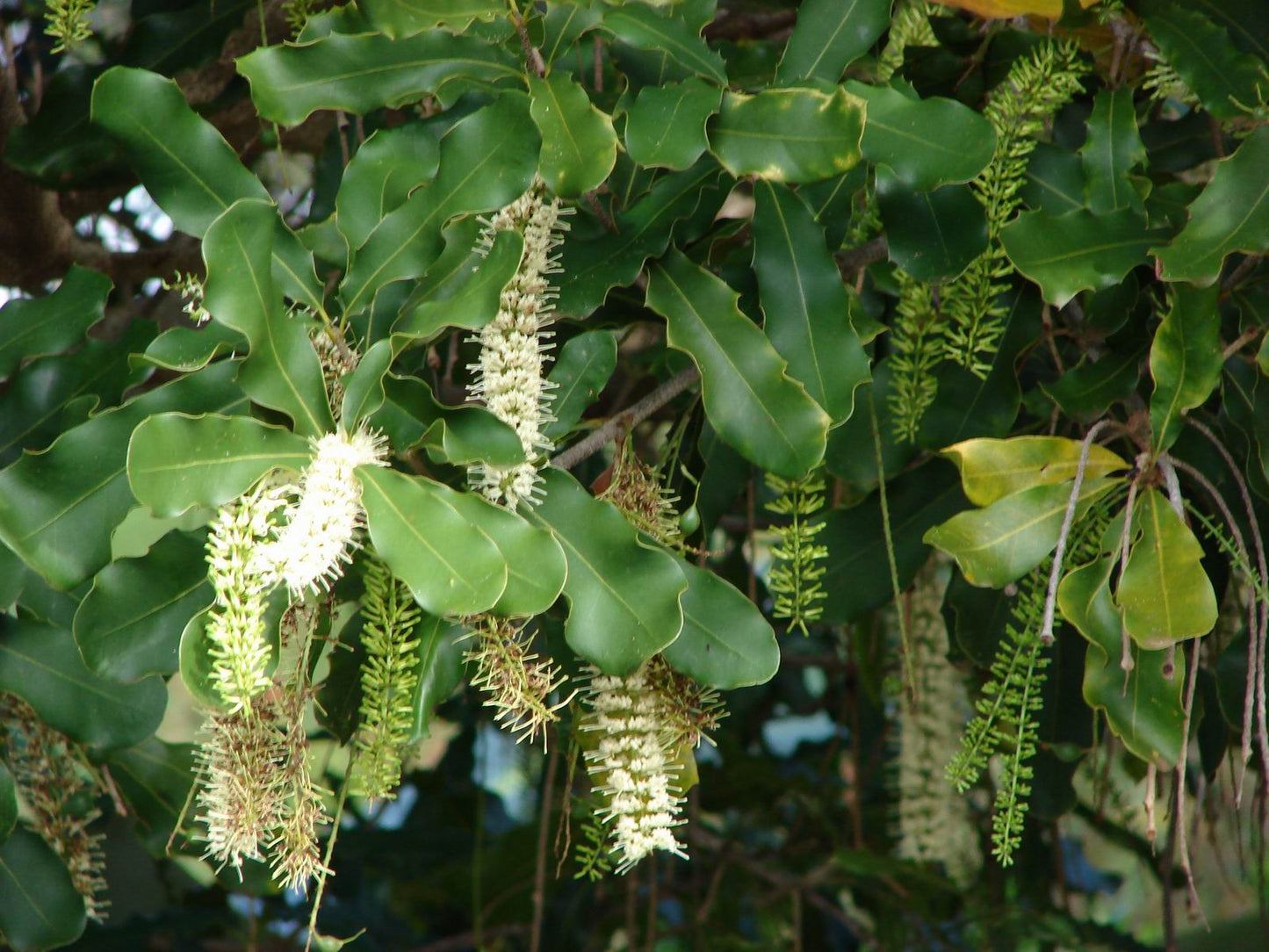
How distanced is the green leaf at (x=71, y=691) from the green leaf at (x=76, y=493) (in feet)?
0.93

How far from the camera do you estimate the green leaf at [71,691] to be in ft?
3.84

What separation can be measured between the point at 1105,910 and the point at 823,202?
127 inches

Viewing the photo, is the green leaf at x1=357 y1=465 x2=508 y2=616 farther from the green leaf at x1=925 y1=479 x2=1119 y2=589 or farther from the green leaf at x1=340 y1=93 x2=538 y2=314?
the green leaf at x1=925 y1=479 x2=1119 y2=589

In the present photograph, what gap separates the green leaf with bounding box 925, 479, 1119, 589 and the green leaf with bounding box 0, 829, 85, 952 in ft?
3.10

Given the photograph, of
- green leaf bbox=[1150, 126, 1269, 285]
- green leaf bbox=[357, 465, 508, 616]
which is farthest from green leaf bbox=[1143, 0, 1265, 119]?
green leaf bbox=[357, 465, 508, 616]

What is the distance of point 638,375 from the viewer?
1.88 metres

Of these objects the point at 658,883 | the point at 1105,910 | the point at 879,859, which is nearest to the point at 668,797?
the point at 879,859

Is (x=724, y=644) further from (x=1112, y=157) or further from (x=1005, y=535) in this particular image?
(x=1112, y=157)

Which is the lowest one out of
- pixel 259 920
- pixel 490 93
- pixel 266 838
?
pixel 259 920

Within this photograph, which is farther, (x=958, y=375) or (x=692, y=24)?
(x=958, y=375)

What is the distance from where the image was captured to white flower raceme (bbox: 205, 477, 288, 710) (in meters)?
0.73

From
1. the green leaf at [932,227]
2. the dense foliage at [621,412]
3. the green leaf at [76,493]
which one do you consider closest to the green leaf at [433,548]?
the dense foliage at [621,412]

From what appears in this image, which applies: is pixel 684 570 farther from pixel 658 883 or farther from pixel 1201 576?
pixel 658 883

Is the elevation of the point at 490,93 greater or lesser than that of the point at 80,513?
greater
